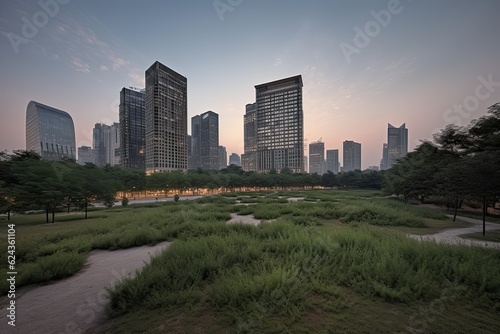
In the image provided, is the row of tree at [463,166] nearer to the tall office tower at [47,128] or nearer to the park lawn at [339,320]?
the park lawn at [339,320]

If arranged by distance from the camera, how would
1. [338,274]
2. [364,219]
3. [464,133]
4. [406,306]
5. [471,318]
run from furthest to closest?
[464,133]
[364,219]
[338,274]
[406,306]
[471,318]

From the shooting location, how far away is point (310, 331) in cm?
357

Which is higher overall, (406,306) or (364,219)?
(406,306)

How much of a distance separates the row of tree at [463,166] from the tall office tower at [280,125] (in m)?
117

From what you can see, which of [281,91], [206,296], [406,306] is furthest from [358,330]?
[281,91]

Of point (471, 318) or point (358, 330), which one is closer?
point (358, 330)

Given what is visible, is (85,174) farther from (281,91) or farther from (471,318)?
(281,91)

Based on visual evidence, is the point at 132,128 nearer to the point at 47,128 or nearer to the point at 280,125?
the point at 47,128

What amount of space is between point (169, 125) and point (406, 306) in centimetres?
14273

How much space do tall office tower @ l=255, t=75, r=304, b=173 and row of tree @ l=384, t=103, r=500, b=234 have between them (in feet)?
385

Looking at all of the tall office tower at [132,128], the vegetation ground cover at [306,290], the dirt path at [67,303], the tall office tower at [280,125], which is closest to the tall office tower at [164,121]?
the tall office tower at [132,128]

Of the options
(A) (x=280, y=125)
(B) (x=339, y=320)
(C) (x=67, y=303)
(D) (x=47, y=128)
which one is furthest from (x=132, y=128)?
(B) (x=339, y=320)

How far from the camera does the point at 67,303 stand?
4.92 metres

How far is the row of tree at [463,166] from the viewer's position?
46.9ft
